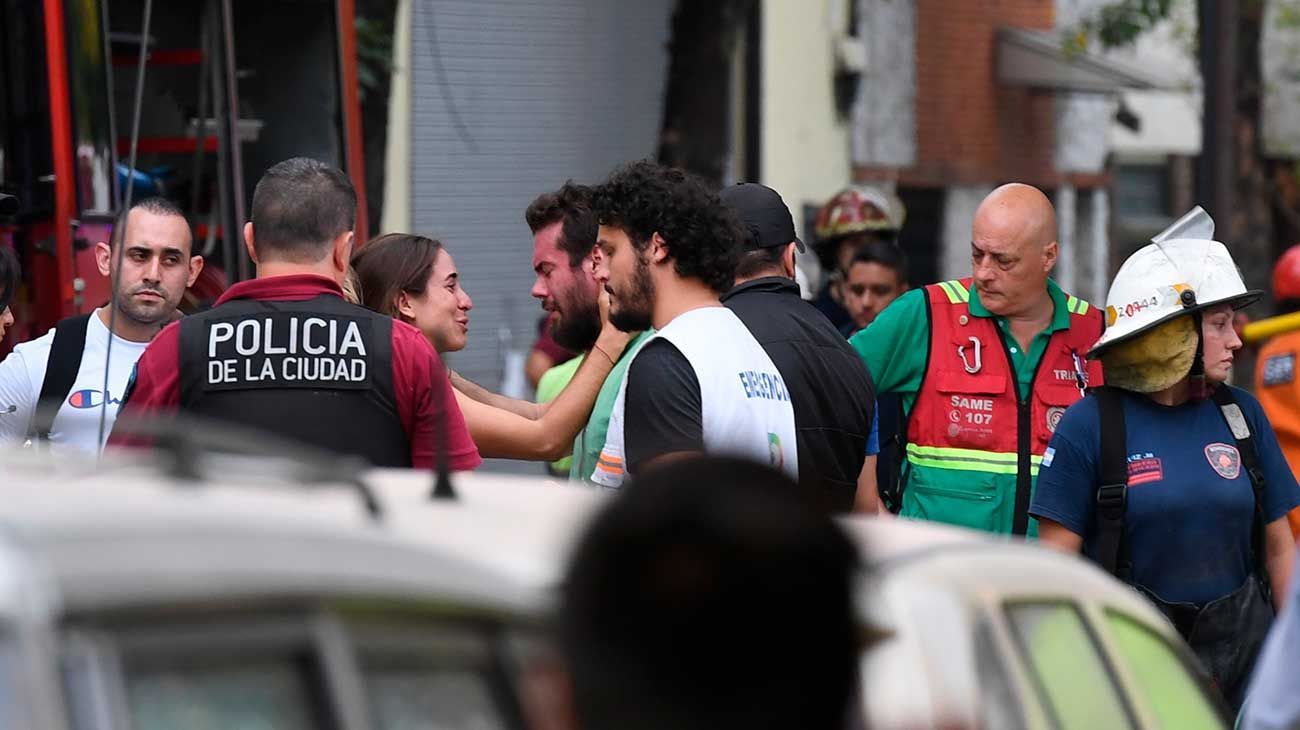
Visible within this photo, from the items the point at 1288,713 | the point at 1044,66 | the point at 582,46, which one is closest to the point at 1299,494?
the point at 1288,713

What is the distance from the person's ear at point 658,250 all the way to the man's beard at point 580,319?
4.11ft

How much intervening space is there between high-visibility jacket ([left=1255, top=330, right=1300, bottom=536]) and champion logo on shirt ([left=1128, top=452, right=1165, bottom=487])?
1.51 meters

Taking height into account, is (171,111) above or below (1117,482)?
above

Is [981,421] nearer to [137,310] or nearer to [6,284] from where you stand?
[137,310]

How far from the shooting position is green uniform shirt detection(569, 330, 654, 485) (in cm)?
515

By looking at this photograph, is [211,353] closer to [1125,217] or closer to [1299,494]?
[1299,494]

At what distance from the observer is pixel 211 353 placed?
166 inches

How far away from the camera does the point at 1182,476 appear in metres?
4.73

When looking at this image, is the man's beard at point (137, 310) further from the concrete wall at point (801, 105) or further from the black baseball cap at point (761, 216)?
the concrete wall at point (801, 105)

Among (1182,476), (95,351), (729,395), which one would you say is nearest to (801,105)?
(95,351)

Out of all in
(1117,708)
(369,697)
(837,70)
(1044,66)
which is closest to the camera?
(369,697)

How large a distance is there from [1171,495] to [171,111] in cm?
578

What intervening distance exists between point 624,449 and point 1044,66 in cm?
1599

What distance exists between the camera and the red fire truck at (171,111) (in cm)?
750
